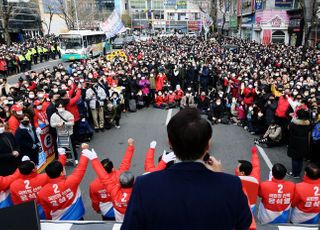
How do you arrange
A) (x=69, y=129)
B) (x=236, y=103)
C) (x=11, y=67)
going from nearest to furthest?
(x=69, y=129)
(x=236, y=103)
(x=11, y=67)

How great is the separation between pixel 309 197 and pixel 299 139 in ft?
8.89

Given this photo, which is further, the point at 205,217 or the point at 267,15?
the point at 267,15

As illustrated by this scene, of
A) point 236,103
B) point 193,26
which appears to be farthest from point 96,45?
point 193,26

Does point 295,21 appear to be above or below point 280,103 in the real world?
above

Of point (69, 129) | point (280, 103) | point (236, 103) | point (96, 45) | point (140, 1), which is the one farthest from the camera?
point (140, 1)

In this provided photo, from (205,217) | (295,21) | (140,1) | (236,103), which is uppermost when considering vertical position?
(140,1)

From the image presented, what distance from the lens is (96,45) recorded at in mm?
29781

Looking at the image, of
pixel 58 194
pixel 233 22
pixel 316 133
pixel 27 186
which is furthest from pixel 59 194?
pixel 233 22

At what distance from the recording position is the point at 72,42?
25672 millimetres

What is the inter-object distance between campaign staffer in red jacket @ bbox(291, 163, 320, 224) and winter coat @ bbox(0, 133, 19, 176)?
4587mm

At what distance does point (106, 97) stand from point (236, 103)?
15.4 ft

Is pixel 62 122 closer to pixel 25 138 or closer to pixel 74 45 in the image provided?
pixel 25 138

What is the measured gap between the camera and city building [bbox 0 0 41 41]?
46188 millimetres

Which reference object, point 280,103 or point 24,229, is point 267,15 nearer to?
point 280,103
